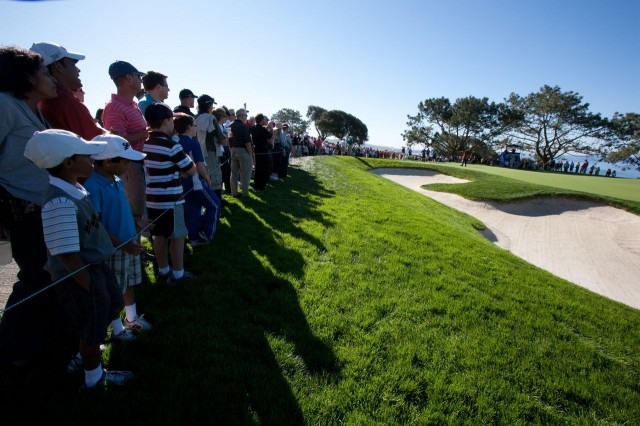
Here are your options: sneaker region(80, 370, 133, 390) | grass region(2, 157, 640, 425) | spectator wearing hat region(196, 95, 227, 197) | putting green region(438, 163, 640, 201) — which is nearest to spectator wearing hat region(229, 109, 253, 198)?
spectator wearing hat region(196, 95, 227, 197)

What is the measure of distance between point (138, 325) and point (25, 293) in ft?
3.13

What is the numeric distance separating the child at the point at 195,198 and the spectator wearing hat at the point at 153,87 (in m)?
0.70

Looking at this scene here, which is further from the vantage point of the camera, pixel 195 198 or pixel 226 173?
pixel 226 173

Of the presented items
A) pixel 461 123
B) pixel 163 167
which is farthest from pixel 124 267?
pixel 461 123

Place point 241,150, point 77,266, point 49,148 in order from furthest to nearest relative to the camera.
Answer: point 241,150
point 77,266
point 49,148

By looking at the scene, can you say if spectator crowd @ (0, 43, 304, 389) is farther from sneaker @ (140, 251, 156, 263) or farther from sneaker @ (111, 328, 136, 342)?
sneaker @ (140, 251, 156, 263)

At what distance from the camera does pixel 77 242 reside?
79.8 inches

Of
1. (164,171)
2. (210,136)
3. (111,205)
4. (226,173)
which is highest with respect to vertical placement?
(210,136)

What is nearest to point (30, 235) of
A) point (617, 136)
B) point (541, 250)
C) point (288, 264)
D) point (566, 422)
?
point (288, 264)

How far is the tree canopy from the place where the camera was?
74.4 metres

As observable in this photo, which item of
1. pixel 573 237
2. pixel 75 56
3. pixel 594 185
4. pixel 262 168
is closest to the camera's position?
pixel 75 56

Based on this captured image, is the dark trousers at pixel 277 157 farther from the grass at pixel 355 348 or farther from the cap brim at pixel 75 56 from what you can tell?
the cap brim at pixel 75 56

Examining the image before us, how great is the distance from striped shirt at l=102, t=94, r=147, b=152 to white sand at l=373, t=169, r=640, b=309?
10558mm

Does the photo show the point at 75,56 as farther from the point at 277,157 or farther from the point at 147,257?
the point at 277,157
